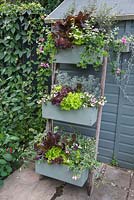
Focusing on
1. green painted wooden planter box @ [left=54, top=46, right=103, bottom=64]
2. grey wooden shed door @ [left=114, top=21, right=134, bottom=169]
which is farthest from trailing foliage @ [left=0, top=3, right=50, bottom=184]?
grey wooden shed door @ [left=114, top=21, right=134, bottom=169]

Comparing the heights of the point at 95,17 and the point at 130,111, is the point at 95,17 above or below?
above

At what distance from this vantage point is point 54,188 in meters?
2.18

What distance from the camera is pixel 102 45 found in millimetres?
1827

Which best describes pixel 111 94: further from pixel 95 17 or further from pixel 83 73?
pixel 95 17

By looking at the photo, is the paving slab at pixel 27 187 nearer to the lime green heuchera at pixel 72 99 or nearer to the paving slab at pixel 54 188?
the paving slab at pixel 54 188

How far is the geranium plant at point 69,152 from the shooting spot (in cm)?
198

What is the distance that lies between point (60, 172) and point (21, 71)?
1578 millimetres

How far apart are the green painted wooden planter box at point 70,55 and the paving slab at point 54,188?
1.22m

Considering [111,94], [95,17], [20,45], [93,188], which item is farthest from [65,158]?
[20,45]

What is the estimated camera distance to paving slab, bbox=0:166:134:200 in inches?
81.1

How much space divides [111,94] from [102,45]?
2.42ft

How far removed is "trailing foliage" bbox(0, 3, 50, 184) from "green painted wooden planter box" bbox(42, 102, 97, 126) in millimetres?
863

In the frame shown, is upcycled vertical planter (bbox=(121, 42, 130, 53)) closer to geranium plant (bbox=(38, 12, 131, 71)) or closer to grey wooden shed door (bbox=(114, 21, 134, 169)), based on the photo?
grey wooden shed door (bbox=(114, 21, 134, 169))

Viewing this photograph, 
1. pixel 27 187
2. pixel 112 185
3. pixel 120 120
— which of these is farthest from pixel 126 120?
pixel 27 187
